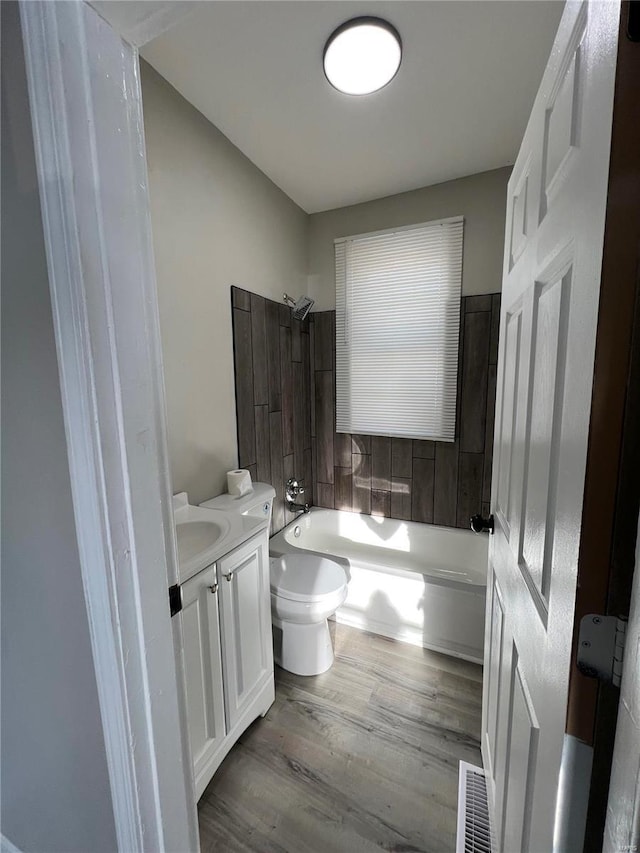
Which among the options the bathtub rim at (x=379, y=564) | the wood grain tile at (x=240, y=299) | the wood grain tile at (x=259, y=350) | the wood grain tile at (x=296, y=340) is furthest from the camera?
the wood grain tile at (x=296, y=340)

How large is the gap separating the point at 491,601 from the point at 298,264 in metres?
2.43

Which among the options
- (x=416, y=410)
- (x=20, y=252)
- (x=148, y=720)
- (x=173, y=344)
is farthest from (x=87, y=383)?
(x=416, y=410)

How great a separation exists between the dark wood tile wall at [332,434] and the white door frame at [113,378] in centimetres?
135

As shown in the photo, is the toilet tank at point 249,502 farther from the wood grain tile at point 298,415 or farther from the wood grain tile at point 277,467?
the wood grain tile at point 298,415

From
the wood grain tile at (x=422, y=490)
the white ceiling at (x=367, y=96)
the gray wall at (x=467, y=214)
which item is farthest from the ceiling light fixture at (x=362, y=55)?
the wood grain tile at (x=422, y=490)

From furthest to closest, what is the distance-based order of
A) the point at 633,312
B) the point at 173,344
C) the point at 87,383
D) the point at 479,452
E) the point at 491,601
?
the point at 479,452 → the point at 173,344 → the point at 491,601 → the point at 87,383 → the point at 633,312

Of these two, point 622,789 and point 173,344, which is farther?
point 173,344

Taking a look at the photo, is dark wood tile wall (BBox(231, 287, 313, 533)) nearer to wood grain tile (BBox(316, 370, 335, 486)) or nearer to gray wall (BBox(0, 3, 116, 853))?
wood grain tile (BBox(316, 370, 335, 486))

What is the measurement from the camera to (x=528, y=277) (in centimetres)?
80

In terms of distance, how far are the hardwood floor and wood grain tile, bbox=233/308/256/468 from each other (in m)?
Result: 1.21

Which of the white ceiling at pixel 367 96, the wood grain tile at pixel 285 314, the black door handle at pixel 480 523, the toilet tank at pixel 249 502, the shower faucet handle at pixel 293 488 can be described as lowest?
the shower faucet handle at pixel 293 488

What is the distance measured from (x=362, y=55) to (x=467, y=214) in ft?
3.96

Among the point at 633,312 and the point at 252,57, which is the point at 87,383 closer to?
the point at 633,312

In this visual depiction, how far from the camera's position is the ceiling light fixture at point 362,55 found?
1.27m
